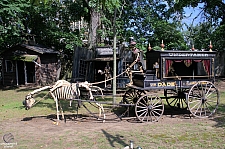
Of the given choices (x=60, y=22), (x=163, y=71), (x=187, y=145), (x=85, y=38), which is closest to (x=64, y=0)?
(x=60, y=22)

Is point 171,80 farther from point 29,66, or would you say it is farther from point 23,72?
point 23,72

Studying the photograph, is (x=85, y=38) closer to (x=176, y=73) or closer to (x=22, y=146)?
(x=176, y=73)

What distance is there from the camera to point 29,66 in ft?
77.8

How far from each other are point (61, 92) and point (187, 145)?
4.60 metres

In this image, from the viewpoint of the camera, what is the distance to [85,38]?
23.3 metres

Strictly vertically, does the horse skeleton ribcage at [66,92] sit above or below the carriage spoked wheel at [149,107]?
above

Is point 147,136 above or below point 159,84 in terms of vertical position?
below

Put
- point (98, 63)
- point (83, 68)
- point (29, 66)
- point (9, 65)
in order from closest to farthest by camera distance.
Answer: point (83, 68) → point (98, 63) → point (9, 65) → point (29, 66)

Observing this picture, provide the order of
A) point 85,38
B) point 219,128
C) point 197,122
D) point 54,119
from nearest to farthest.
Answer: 1. point 219,128
2. point 197,122
3. point 54,119
4. point 85,38

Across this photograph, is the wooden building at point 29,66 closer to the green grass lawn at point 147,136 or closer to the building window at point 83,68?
the building window at point 83,68

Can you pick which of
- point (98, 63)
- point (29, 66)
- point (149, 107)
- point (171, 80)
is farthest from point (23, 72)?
point (171, 80)

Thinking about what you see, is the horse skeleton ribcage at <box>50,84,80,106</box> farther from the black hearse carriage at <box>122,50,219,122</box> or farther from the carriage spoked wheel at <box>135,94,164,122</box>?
the carriage spoked wheel at <box>135,94,164,122</box>

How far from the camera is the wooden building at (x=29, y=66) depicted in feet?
70.8

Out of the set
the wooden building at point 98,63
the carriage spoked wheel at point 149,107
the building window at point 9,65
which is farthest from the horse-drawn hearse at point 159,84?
the building window at point 9,65
